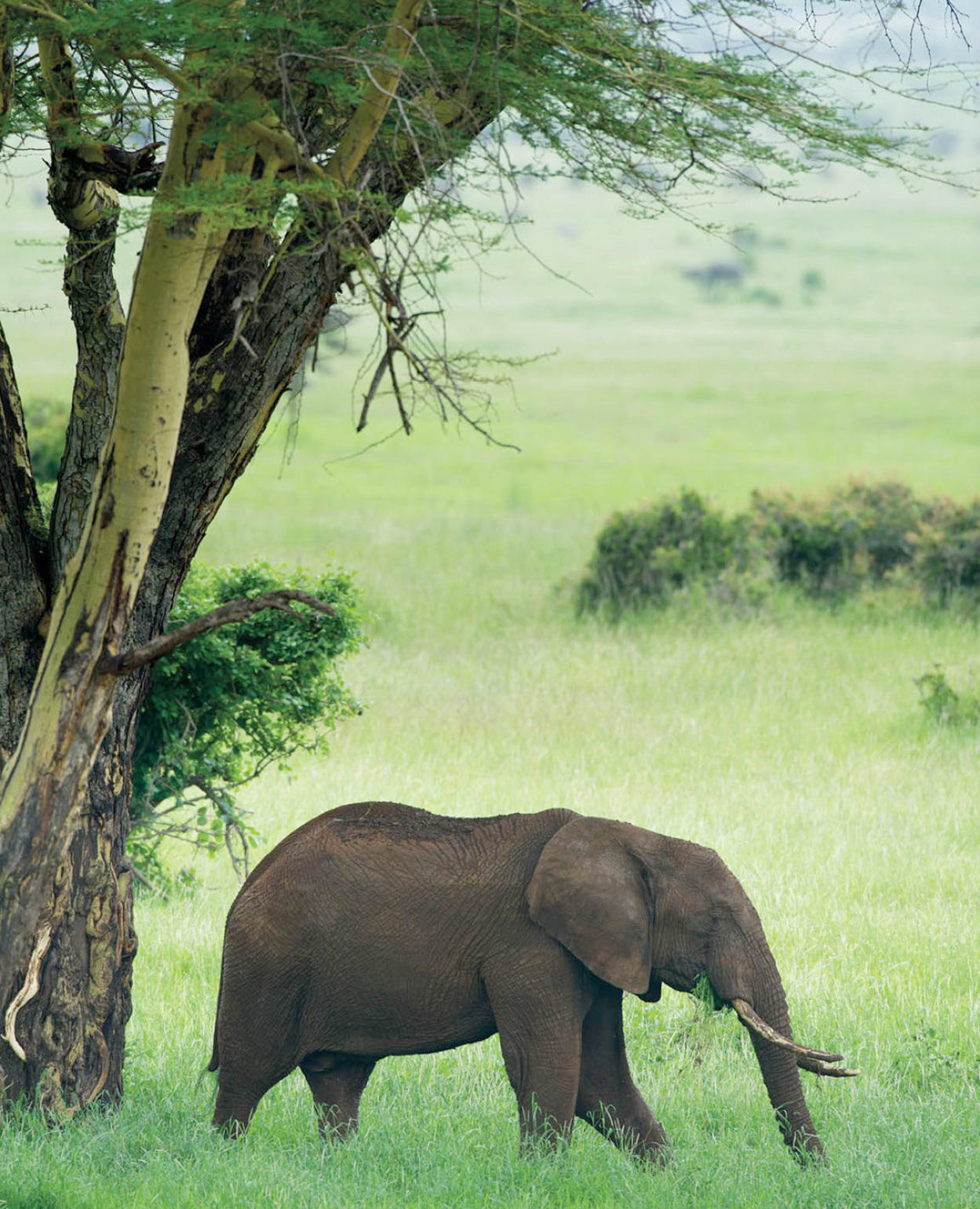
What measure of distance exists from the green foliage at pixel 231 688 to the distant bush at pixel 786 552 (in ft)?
32.1

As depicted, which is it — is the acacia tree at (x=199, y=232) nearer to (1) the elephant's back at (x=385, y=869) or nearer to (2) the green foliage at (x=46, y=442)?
(1) the elephant's back at (x=385, y=869)

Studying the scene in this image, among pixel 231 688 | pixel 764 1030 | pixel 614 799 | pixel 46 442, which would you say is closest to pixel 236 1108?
pixel 764 1030

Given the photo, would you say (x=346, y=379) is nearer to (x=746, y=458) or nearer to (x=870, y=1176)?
(x=746, y=458)

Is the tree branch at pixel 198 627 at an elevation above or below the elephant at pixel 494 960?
above

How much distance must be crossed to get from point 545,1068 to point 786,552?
14871mm

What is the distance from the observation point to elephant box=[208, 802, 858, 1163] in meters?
5.89

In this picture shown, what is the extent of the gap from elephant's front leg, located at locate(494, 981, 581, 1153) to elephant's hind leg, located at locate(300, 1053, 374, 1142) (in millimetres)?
738

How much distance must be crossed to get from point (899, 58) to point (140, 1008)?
5666mm

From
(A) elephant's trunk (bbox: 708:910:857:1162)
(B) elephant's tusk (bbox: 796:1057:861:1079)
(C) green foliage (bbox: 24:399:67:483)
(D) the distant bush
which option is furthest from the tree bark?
(C) green foliage (bbox: 24:399:67:483)

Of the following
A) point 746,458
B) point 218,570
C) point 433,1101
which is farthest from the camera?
point 746,458

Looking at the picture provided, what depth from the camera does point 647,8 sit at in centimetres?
548

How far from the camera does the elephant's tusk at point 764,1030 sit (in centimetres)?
564

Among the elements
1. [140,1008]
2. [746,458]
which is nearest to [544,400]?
[746,458]


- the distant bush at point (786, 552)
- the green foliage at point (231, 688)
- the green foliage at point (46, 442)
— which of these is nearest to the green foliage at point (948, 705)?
the distant bush at point (786, 552)
